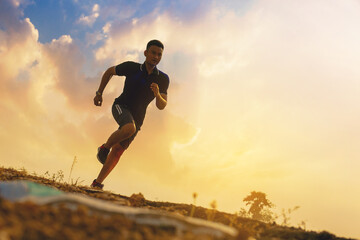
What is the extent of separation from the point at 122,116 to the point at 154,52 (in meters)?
1.55

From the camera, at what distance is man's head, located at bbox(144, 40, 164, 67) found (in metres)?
6.34

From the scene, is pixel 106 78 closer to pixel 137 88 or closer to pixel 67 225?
pixel 137 88

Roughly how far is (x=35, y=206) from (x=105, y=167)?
425cm

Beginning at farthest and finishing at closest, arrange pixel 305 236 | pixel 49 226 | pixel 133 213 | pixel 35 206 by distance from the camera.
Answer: pixel 305 236 → pixel 133 213 → pixel 35 206 → pixel 49 226

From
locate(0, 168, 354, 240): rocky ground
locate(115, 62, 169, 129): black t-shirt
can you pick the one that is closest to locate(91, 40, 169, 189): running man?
locate(115, 62, 169, 129): black t-shirt

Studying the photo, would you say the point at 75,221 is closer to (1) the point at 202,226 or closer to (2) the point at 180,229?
(2) the point at 180,229

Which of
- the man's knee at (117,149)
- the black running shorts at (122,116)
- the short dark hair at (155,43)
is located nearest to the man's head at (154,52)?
the short dark hair at (155,43)

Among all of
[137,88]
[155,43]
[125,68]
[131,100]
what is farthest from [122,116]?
[155,43]

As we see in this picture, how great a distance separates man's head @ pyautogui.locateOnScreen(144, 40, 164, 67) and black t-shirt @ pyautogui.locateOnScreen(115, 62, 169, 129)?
190 millimetres

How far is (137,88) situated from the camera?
20.4ft

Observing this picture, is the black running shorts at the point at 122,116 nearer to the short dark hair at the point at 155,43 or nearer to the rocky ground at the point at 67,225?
the short dark hair at the point at 155,43

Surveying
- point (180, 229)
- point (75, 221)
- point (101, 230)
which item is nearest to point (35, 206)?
point (75, 221)

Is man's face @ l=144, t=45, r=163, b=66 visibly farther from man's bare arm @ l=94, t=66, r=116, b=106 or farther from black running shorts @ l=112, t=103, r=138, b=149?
black running shorts @ l=112, t=103, r=138, b=149

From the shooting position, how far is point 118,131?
5.72m
